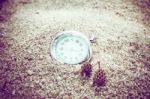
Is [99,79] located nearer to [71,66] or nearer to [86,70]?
[86,70]

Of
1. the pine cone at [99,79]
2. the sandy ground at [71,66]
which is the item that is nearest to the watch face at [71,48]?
the sandy ground at [71,66]

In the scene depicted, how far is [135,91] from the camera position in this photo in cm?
349

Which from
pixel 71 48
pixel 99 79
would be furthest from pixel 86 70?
pixel 71 48

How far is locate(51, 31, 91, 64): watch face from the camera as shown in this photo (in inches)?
145

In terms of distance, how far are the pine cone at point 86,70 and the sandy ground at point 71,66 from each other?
0.09m

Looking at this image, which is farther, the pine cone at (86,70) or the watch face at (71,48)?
the watch face at (71,48)

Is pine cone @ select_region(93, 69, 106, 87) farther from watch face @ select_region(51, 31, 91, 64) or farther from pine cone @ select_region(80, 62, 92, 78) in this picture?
watch face @ select_region(51, 31, 91, 64)

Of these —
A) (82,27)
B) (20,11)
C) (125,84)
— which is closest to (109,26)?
(82,27)

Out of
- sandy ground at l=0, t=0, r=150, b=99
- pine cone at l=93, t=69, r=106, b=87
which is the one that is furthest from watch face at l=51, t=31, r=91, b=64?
pine cone at l=93, t=69, r=106, b=87

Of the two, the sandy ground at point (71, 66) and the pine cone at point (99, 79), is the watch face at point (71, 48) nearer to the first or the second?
the sandy ground at point (71, 66)

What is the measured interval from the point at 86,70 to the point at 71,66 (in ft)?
0.78

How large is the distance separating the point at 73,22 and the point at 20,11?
108 centimetres

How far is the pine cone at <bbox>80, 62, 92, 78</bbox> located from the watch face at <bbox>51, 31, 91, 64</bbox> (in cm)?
12

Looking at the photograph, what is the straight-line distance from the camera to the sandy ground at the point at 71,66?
11.5 feet
